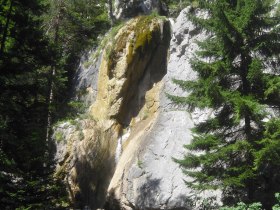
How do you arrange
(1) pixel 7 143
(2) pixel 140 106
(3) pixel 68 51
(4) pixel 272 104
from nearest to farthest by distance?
(4) pixel 272 104
(1) pixel 7 143
(2) pixel 140 106
(3) pixel 68 51

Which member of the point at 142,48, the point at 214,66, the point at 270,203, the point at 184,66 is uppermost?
the point at 142,48

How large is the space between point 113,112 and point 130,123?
3.52 feet

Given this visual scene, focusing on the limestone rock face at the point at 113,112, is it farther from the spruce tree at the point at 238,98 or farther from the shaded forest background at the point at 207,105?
the spruce tree at the point at 238,98

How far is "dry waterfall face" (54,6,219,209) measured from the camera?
51.2ft

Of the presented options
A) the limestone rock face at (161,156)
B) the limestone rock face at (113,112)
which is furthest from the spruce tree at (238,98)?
the limestone rock face at (113,112)

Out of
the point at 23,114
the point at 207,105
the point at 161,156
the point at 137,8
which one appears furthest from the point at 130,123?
the point at 207,105

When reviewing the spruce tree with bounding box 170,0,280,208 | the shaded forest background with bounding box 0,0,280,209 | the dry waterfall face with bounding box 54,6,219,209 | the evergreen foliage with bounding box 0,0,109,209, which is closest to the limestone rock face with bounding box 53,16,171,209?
the dry waterfall face with bounding box 54,6,219,209

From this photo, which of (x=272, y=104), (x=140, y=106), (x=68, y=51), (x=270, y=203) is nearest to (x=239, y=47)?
(x=272, y=104)

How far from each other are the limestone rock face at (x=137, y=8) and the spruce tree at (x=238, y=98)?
1272cm

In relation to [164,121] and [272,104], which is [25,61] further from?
[272,104]

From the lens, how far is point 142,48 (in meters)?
19.5

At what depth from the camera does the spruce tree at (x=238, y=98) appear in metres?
9.92

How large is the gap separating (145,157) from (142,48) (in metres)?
6.48

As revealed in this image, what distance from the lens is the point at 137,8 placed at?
78.6 feet
